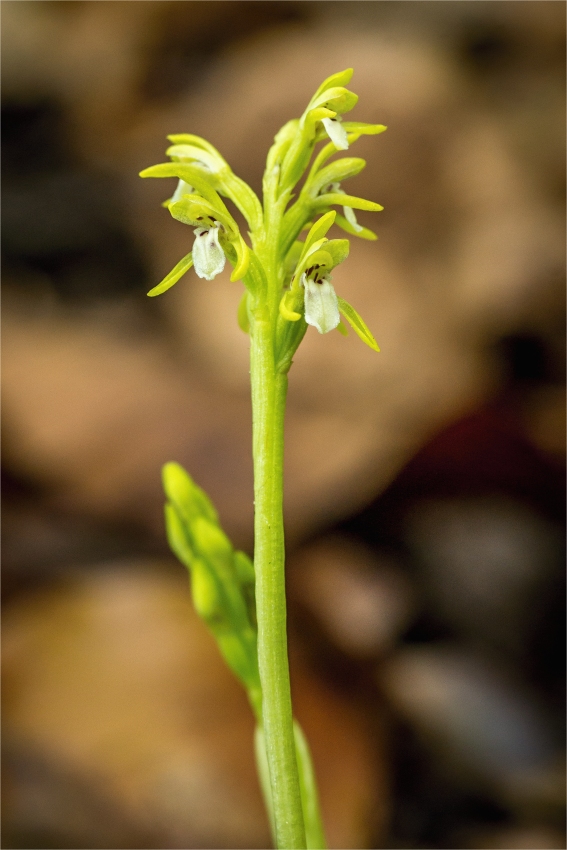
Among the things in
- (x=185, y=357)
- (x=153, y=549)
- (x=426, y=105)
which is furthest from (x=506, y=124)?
(x=153, y=549)

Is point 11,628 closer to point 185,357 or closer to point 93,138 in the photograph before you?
point 185,357

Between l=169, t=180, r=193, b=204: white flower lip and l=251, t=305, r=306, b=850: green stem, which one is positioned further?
l=169, t=180, r=193, b=204: white flower lip

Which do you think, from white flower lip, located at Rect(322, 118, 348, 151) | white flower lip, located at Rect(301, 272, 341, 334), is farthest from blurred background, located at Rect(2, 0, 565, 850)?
white flower lip, located at Rect(322, 118, 348, 151)

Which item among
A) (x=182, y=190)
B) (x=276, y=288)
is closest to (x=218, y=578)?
(x=276, y=288)

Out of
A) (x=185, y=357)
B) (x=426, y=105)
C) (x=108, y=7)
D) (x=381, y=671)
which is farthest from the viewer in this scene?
(x=108, y=7)

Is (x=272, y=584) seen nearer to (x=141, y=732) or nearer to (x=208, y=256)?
(x=208, y=256)

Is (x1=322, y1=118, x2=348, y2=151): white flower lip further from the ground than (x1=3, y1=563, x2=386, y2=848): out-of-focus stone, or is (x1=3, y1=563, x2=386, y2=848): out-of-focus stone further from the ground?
(x1=322, y1=118, x2=348, y2=151): white flower lip

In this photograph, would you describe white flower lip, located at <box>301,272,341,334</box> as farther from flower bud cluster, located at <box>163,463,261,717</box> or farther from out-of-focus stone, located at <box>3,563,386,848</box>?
out-of-focus stone, located at <box>3,563,386,848</box>
